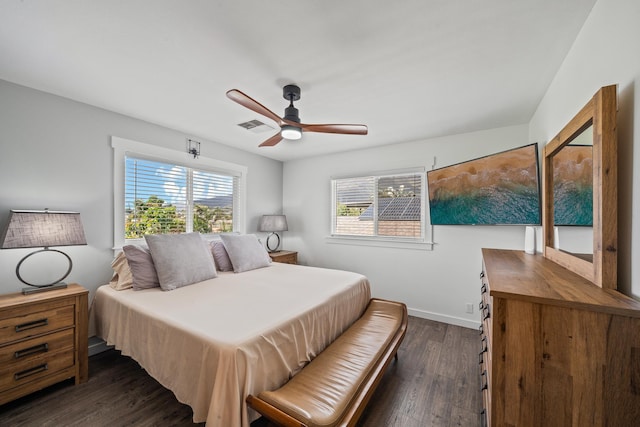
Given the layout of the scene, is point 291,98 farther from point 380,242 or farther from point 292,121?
point 380,242

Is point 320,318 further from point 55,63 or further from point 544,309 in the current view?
point 55,63

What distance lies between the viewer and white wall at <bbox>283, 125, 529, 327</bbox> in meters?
3.06

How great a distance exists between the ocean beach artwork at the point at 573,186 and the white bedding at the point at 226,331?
164cm

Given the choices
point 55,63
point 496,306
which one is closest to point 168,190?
point 55,63

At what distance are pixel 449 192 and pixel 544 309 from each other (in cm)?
247

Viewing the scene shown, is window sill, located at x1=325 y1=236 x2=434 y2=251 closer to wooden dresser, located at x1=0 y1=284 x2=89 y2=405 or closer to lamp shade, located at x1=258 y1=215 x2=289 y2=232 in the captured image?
lamp shade, located at x1=258 y1=215 x2=289 y2=232

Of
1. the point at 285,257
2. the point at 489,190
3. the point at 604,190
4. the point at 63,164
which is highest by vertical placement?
the point at 63,164

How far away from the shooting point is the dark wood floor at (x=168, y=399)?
1695 mm

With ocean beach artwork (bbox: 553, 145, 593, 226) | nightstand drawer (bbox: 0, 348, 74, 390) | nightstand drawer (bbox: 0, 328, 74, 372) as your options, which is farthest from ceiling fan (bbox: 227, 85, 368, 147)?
nightstand drawer (bbox: 0, 348, 74, 390)

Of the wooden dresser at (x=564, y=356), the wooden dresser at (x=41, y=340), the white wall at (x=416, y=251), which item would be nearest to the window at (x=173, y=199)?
the wooden dresser at (x=41, y=340)

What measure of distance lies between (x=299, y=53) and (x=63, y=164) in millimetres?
2426

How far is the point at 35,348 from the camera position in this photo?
1.85m

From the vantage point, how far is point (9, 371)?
1.74 metres

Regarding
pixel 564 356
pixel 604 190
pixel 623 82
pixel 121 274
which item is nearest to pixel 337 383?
pixel 564 356
